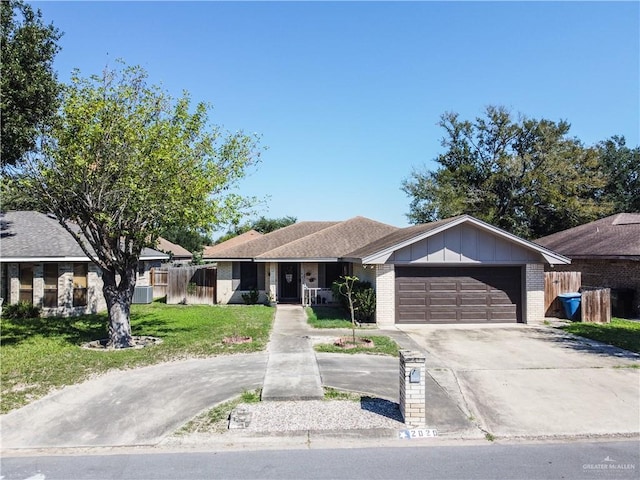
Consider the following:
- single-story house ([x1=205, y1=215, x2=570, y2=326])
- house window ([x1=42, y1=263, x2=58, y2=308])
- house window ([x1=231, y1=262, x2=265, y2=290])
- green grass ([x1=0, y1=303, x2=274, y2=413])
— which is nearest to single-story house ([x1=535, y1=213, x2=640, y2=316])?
single-story house ([x1=205, y1=215, x2=570, y2=326])

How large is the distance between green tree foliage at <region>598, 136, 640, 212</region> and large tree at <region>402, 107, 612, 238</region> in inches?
73.6

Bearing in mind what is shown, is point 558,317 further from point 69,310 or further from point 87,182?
point 69,310

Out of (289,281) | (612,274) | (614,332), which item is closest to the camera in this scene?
(614,332)

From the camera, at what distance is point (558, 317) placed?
18391 mm

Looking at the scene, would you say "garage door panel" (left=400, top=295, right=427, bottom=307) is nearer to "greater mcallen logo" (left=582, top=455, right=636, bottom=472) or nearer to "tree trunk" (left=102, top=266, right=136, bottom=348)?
"tree trunk" (left=102, top=266, right=136, bottom=348)

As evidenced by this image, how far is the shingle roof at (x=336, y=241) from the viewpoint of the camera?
22.5 metres

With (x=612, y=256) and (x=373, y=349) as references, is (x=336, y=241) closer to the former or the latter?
(x=612, y=256)

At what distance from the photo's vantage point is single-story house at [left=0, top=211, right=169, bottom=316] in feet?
61.1

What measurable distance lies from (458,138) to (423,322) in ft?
97.8

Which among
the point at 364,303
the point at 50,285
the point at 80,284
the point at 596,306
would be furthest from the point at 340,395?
the point at 50,285

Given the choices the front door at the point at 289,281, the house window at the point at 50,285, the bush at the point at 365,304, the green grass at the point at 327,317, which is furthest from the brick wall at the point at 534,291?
the house window at the point at 50,285

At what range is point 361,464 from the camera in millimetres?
5984

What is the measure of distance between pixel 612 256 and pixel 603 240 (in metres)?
3.51

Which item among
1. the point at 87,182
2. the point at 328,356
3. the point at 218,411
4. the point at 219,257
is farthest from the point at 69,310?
the point at 218,411
